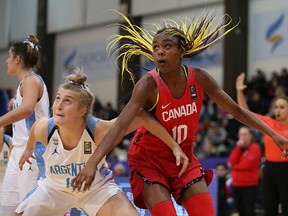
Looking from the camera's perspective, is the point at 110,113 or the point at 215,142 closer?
the point at 215,142

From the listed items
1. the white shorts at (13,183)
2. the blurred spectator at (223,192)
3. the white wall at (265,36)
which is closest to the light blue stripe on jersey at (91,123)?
the white shorts at (13,183)

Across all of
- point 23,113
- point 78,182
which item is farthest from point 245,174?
point 78,182

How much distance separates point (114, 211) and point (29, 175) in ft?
4.23

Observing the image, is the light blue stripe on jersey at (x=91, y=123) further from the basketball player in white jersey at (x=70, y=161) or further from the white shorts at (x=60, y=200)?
the white shorts at (x=60, y=200)

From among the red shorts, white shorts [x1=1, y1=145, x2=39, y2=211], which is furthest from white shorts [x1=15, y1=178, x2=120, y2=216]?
white shorts [x1=1, y1=145, x2=39, y2=211]

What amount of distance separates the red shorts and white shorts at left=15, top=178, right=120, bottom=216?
0.20 metres

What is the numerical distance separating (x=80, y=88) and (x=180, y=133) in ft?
2.66

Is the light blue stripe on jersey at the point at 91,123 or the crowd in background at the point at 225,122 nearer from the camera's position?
the light blue stripe on jersey at the point at 91,123

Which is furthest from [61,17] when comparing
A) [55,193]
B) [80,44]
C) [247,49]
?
[55,193]

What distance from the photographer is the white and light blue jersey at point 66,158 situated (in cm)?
446

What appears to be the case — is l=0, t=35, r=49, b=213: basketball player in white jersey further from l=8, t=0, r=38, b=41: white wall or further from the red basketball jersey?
l=8, t=0, r=38, b=41: white wall

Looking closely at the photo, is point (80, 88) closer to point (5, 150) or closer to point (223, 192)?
point (5, 150)

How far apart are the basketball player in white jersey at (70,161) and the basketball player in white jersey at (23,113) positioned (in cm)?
A: 74

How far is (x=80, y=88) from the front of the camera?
4.60 meters
